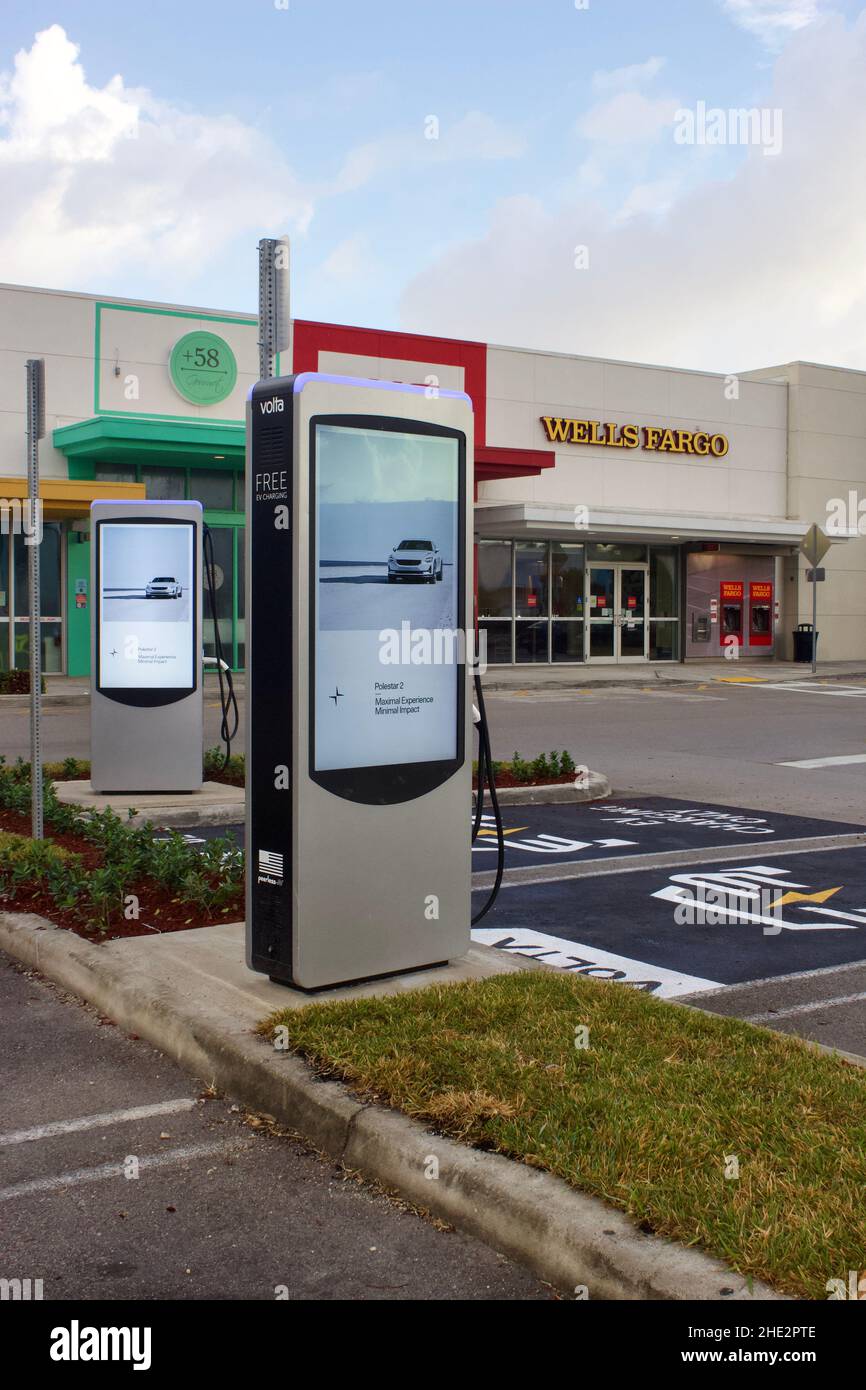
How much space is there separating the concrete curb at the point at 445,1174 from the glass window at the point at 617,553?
101 ft

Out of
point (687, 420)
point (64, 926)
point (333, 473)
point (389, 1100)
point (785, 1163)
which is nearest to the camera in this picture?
point (785, 1163)

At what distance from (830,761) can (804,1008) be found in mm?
10433

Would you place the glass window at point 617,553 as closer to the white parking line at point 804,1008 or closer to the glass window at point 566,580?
the glass window at point 566,580

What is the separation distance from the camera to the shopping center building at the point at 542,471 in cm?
2753

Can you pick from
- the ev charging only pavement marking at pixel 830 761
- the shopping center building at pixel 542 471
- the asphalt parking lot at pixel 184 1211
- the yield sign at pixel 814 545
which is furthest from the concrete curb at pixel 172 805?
the yield sign at pixel 814 545

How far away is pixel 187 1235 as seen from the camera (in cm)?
382

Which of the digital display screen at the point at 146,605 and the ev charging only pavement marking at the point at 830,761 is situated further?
the ev charging only pavement marking at the point at 830,761

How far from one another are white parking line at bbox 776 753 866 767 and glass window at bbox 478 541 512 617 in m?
17.9

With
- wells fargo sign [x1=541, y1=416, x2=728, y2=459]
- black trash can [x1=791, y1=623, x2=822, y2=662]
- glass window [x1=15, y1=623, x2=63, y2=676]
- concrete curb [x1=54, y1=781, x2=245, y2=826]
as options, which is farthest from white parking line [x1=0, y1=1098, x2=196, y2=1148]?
black trash can [x1=791, y1=623, x2=822, y2=662]

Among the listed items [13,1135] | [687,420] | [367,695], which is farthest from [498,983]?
[687,420]

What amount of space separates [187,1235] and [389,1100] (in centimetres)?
80

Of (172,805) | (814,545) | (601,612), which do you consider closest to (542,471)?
(601,612)

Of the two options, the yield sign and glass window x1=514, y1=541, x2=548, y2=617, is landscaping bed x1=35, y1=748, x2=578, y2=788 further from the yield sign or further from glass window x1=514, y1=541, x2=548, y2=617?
the yield sign
